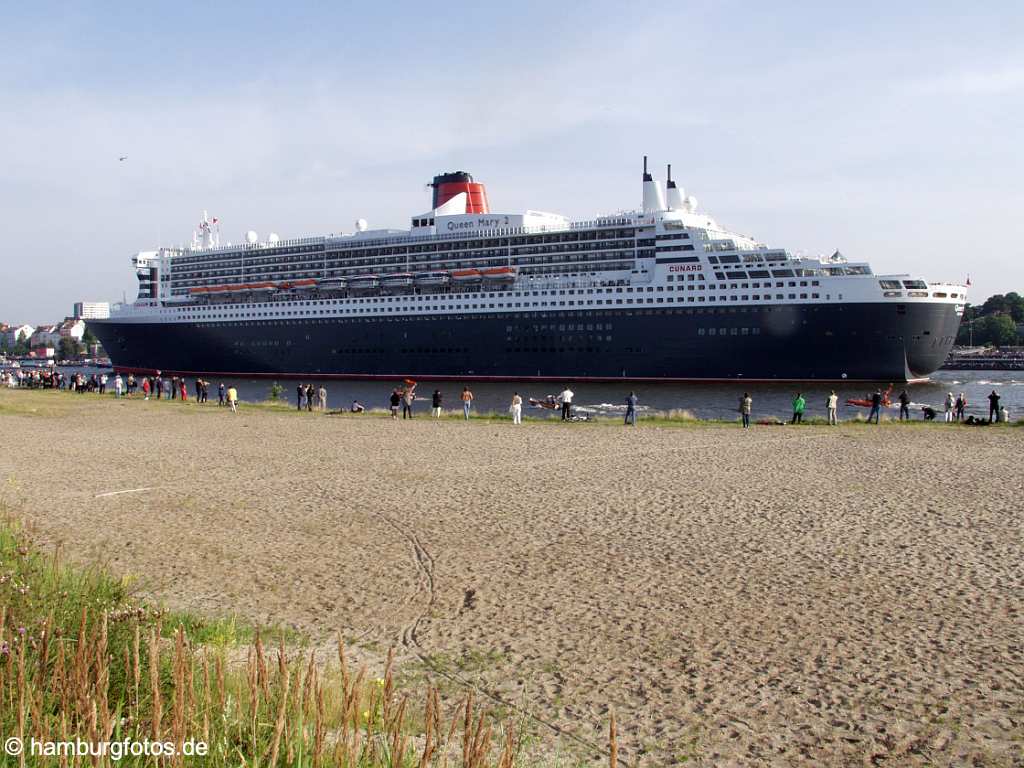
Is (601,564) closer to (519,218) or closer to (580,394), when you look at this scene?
(580,394)

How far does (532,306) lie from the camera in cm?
5034

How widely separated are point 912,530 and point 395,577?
591cm

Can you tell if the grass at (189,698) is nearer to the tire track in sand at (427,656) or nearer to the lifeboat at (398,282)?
the tire track in sand at (427,656)

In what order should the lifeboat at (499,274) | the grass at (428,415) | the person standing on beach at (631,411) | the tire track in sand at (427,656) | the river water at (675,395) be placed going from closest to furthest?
the tire track in sand at (427,656)
the person standing on beach at (631,411)
the grass at (428,415)
the river water at (675,395)
the lifeboat at (499,274)

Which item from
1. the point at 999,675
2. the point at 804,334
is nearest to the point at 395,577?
the point at 999,675

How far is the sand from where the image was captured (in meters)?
4.97

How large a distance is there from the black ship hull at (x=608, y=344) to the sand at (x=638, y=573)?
29.1 metres

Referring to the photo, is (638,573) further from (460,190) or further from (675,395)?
(460,190)

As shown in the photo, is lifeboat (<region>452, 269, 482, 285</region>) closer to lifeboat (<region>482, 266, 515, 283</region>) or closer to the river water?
lifeboat (<region>482, 266, 515, 283</region>)

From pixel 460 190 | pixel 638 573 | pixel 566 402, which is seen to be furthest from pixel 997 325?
pixel 638 573

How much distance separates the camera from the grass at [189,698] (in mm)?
2941

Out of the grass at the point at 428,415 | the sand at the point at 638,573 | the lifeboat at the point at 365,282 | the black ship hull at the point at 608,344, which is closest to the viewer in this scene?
the sand at the point at 638,573

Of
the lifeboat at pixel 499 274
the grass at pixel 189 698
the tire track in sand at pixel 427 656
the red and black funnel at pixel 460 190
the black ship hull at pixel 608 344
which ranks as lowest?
the tire track in sand at pixel 427 656
